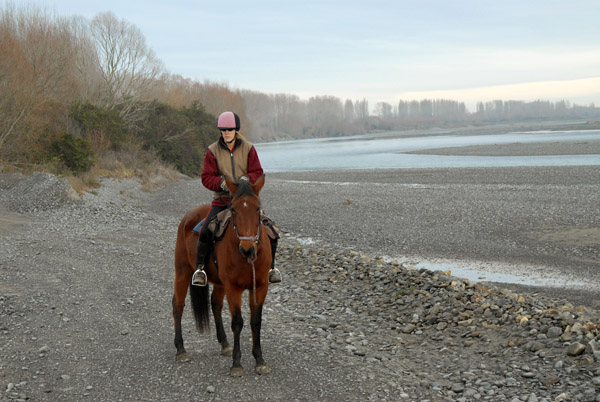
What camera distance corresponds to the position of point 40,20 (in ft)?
125

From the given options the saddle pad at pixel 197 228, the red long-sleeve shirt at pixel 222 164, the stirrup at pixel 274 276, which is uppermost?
the red long-sleeve shirt at pixel 222 164

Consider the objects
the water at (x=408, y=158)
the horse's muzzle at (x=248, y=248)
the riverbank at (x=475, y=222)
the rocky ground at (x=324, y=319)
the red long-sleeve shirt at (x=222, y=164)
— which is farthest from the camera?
the water at (x=408, y=158)

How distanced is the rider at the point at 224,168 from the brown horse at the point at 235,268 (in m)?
0.18

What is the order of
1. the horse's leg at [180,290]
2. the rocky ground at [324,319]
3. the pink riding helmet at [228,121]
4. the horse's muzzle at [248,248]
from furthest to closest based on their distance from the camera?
the horse's leg at [180,290], the pink riding helmet at [228,121], the rocky ground at [324,319], the horse's muzzle at [248,248]

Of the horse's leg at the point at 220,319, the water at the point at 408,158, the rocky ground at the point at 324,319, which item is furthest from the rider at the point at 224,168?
the water at the point at 408,158

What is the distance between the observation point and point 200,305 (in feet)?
22.2

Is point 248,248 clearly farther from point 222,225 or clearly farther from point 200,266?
point 200,266

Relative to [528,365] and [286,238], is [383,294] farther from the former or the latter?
[286,238]

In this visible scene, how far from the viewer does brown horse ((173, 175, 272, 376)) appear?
543cm

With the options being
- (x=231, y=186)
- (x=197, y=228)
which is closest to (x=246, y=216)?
(x=231, y=186)

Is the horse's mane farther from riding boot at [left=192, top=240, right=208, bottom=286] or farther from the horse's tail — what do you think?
the horse's tail

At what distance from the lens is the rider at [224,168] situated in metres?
6.12

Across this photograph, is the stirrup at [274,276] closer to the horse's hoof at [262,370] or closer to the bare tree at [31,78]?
the horse's hoof at [262,370]

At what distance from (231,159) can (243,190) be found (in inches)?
30.5
